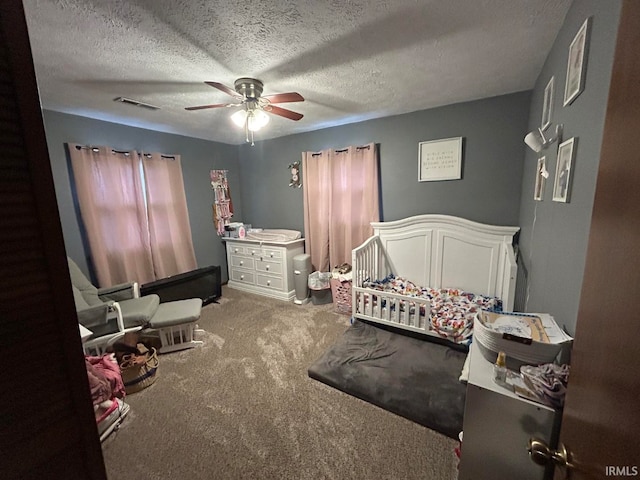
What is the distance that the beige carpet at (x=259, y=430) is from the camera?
54.9 inches

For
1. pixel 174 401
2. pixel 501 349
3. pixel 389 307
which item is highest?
pixel 501 349

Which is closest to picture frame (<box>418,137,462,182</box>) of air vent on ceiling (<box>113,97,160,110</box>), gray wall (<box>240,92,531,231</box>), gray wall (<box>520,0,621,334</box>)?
gray wall (<box>240,92,531,231</box>)

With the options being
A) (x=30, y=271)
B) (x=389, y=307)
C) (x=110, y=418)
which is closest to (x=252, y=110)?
(x=30, y=271)

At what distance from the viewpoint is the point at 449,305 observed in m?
2.46

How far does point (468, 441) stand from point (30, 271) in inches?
59.2

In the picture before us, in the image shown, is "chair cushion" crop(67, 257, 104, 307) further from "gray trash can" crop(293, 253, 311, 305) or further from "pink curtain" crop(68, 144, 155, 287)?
"gray trash can" crop(293, 253, 311, 305)

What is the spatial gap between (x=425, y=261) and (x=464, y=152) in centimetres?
124

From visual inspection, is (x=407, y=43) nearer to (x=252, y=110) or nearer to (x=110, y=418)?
(x=252, y=110)

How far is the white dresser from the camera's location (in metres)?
3.57

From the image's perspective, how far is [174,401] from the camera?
1.87 m

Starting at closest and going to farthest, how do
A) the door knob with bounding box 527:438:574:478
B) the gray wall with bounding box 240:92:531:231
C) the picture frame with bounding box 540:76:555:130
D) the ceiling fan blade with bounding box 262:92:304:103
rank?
the door knob with bounding box 527:438:574:478 < the picture frame with bounding box 540:76:555:130 < the ceiling fan blade with bounding box 262:92:304:103 < the gray wall with bounding box 240:92:531:231

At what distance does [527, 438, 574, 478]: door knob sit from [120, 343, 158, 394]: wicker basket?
2.38 meters

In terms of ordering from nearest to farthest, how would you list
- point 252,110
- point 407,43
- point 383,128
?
point 407,43
point 252,110
point 383,128

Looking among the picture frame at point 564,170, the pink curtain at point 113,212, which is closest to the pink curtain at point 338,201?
the picture frame at point 564,170
